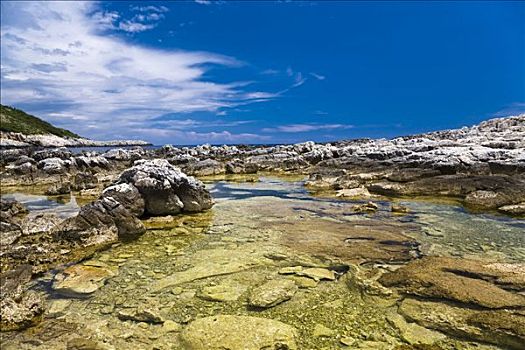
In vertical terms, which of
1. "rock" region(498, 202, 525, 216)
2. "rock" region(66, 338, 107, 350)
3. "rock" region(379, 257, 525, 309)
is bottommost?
"rock" region(66, 338, 107, 350)

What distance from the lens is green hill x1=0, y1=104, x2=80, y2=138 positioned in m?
111

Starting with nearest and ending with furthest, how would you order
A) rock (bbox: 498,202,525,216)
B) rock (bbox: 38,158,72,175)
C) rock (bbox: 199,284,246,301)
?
1. rock (bbox: 199,284,246,301)
2. rock (bbox: 498,202,525,216)
3. rock (bbox: 38,158,72,175)

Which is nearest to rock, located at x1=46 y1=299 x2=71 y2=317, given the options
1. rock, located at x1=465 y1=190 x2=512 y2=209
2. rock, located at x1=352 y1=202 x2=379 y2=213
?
rock, located at x1=352 y1=202 x2=379 y2=213

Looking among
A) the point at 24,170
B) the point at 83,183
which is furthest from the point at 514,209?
the point at 24,170

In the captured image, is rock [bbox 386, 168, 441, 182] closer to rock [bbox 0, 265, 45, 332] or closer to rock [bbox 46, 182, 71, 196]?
rock [bbox 46, 182, 71, 196]

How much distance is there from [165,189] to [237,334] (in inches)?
456

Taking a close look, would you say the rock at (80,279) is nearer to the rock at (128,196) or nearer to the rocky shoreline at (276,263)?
the rocky shoreline at (276,263)

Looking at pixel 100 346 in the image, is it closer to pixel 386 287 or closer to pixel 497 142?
pixel 386 287

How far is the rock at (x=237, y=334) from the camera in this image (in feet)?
20.1

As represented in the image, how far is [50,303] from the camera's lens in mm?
7750

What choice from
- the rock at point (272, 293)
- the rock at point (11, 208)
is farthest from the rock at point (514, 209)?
the rock at point (11, 208)

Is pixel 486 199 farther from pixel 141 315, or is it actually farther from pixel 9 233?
pixel 9 233

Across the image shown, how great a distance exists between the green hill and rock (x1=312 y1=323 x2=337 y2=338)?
408ft

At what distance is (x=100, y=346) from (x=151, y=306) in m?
1.57
